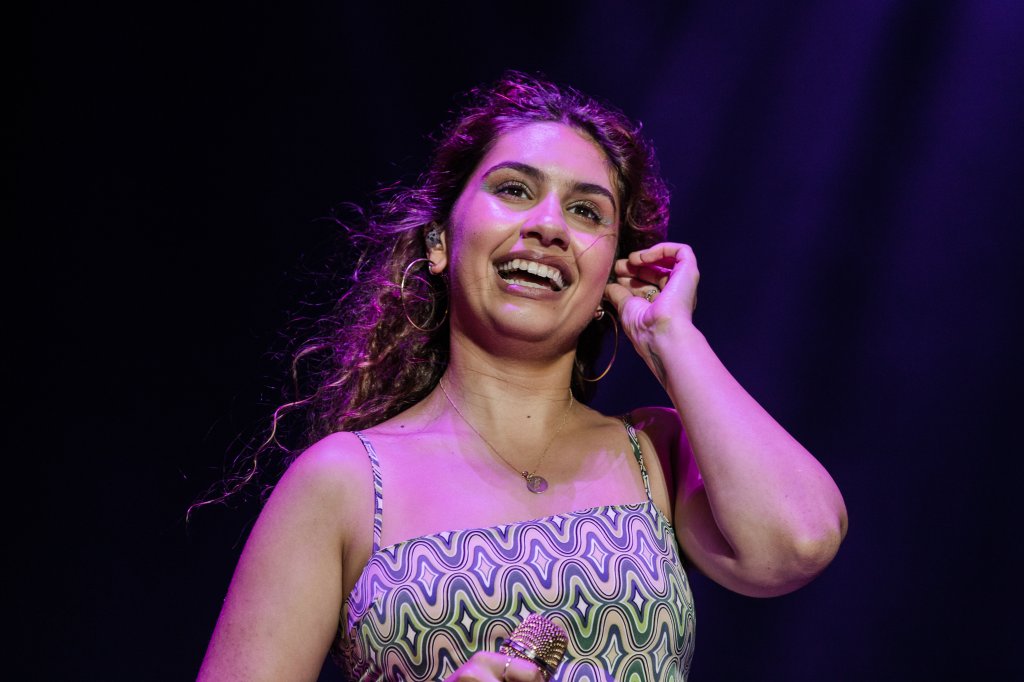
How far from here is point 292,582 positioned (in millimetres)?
1573

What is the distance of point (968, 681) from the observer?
8.46ft

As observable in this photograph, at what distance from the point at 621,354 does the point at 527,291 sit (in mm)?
1182

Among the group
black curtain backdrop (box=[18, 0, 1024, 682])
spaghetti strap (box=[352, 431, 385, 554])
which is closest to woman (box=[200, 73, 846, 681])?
spaghetti strap (box=[352, 431, 385, 554])

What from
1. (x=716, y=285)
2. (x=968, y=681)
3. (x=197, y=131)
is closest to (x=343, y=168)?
(x=197, y=131)

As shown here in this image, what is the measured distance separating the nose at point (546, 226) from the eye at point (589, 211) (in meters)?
0.07

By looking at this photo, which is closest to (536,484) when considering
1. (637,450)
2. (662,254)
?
(637,450)

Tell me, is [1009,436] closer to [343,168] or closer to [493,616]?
[493,616]

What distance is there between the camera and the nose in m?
1.86

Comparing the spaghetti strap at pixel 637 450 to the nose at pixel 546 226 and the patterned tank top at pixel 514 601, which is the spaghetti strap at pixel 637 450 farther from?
the nose at pixel 546 226

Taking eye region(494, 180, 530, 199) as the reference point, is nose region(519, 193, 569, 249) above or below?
below

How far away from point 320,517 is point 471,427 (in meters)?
0.39

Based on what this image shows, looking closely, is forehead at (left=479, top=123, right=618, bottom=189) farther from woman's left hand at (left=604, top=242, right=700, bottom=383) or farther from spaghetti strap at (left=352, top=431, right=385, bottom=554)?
spaghetti strap at (left=352, top=431, right=385, bottom=554)

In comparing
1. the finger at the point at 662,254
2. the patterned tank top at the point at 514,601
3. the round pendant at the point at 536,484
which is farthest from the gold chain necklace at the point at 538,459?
the finger at the point at 662,254

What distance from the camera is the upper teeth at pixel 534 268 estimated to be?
1874 mm
